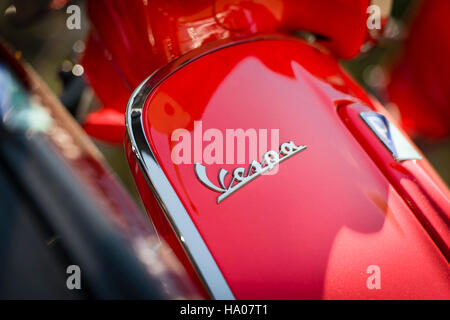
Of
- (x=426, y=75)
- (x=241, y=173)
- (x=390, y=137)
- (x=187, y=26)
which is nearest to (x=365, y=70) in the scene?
(x=426, y=75)

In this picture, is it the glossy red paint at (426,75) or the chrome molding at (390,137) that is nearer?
the chrome molding at (390,137)

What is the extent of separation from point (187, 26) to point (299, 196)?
39 cm

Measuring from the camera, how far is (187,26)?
83 centimetres

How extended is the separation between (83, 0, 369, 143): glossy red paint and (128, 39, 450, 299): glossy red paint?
56 mm

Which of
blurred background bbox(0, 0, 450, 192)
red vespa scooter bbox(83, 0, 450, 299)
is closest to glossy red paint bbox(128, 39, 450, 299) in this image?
red vespa scooter bbox(83, 0, 450, 299)

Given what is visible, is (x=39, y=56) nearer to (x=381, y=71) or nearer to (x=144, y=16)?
(x=144, y=16)

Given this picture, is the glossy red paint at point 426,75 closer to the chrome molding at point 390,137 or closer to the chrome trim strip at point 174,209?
the chrome molding at point 390,137

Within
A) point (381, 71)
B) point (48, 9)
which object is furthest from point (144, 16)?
point (381, 71)

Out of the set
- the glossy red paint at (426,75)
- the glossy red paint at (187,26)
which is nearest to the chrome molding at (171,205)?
the glossy red paint at (187,26)

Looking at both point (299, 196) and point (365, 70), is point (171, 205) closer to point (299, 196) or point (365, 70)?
point (299, 196)

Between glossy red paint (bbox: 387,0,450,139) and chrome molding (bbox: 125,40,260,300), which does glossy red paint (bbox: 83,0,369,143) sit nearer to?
chrome molding (bbox: 125,40,260,300)

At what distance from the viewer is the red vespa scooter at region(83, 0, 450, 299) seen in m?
0.68

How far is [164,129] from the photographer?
74 centimetres

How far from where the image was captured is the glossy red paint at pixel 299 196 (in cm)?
68
